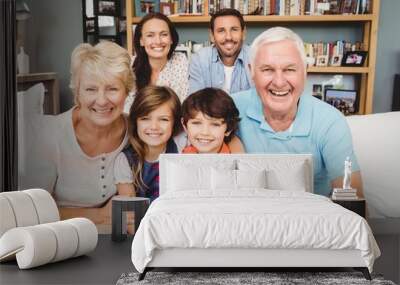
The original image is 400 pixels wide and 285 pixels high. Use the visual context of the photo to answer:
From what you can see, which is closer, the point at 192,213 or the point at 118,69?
the point at 192,213

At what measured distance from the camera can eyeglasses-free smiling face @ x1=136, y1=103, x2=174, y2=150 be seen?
22.4 ft

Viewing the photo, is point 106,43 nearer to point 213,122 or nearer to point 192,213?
point 213,122

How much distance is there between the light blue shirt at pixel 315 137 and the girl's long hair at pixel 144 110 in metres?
0.72

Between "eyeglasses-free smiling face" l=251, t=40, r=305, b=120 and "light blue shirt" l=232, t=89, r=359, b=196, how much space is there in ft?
0.29

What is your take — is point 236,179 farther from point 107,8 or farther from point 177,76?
point 107,8

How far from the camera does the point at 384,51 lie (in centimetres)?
670

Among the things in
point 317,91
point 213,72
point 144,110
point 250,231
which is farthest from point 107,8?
point 250,231

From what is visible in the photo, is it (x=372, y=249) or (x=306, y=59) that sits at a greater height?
(x=306, y=59)

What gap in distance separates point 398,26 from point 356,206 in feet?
6.41

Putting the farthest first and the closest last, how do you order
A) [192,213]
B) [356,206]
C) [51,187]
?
1. [51,187]
2. [356,206]
3. [192,213]

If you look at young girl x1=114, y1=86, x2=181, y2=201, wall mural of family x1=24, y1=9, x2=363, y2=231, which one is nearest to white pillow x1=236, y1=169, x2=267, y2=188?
wall mural of family x1=24, y1=9, x2=363, y2=231

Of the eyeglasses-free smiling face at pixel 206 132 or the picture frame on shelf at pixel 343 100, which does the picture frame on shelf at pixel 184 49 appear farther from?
the picture frame on shelf at pixel 343 100

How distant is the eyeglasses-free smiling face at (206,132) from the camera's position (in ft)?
22.2

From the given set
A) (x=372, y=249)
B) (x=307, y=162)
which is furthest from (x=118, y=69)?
(x=372, y=249)
